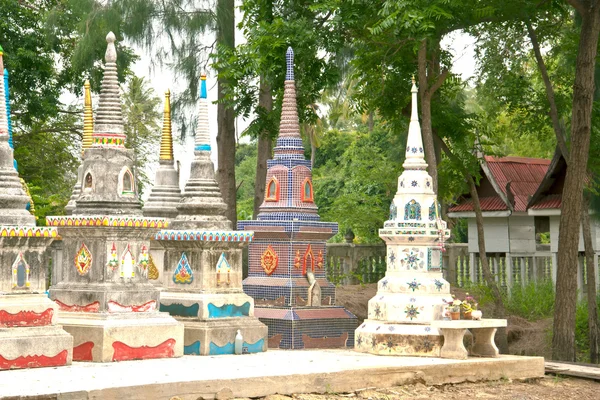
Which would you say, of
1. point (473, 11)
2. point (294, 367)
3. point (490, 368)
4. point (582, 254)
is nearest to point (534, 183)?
point (582, 254)

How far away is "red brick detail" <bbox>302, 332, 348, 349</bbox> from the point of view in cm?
1691

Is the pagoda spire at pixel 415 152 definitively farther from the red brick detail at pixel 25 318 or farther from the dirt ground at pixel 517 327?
the dirt ground at pixel 517 327

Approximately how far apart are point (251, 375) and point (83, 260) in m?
3.31

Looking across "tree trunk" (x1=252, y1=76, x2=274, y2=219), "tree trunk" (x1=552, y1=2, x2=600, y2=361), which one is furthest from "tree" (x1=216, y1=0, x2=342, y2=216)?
"tree trunk" (x1=552, y1=2, x2=600, y2=361)

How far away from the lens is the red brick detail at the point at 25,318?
12.9 meters

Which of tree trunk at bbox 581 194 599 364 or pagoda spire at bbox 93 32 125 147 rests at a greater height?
pagoda spire at bbox 93 32 125 147

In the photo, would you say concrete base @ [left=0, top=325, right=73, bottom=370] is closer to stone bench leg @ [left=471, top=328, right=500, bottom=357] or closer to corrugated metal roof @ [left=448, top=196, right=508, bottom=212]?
stone bench leg @ [left=471, top=328, right=500, bottom=357]

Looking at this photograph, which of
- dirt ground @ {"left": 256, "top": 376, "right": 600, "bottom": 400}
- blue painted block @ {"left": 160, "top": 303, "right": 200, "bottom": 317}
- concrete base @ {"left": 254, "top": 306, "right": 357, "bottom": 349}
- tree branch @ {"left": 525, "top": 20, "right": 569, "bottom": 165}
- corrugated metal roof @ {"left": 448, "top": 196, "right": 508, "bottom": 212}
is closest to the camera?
dirt ground @ {"left": 256, "top": 376, "right": 600, "bottom": 400}

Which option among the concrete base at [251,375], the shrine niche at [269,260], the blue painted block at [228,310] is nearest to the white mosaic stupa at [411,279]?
the concrete base at [251,375]

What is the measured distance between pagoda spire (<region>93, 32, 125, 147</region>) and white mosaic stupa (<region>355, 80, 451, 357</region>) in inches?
174

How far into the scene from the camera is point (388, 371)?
540 inches

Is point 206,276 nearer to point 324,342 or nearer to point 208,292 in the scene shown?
point 208,292

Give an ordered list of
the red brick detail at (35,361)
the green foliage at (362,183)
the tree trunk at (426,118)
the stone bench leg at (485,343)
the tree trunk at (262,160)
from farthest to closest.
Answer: the green foliage at (362,183) < the tree trunk at (262,160) < the tree trunk at (426,118) < the stone bench leg at (485,343) < the red brick detail at (35,361)

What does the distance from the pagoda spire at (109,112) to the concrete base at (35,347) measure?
2901mm
